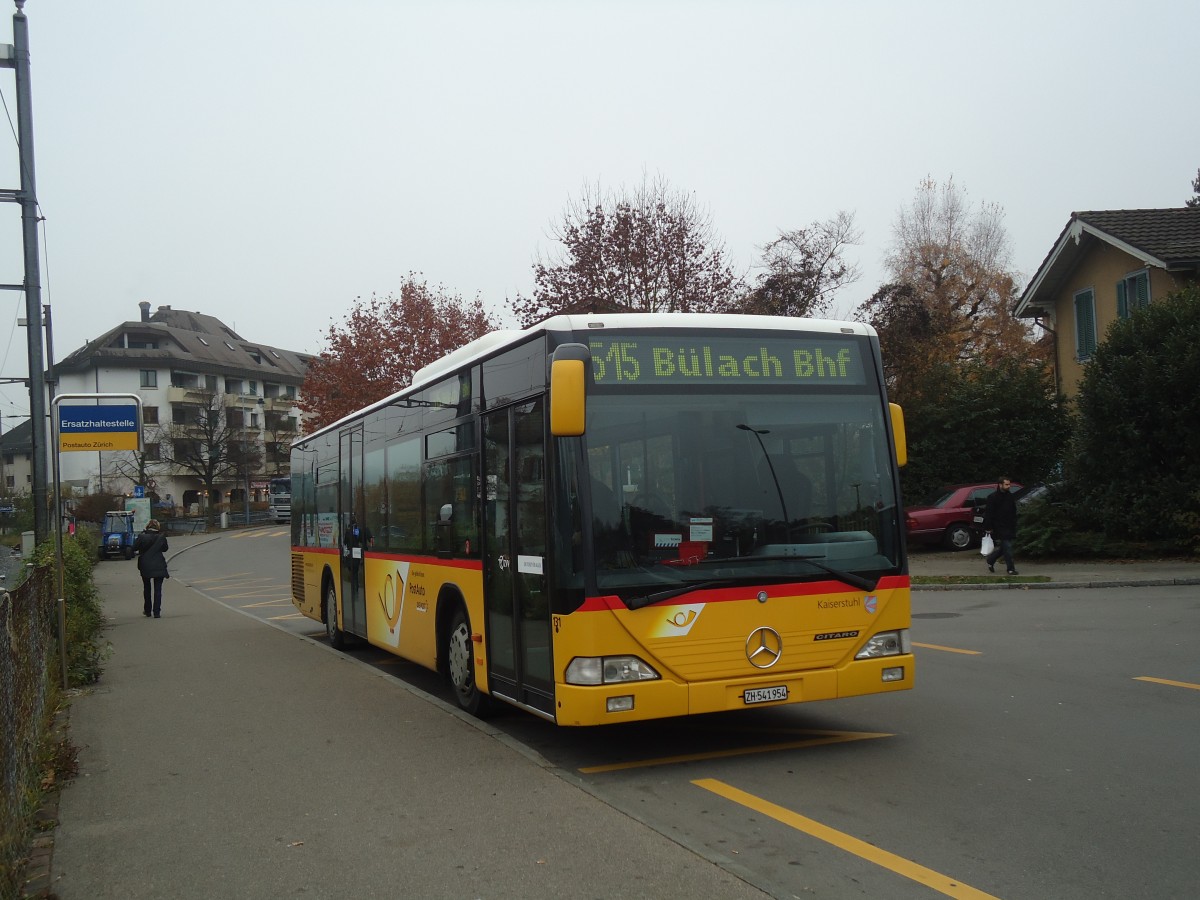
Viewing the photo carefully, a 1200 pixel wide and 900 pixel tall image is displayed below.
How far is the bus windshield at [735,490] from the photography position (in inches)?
279

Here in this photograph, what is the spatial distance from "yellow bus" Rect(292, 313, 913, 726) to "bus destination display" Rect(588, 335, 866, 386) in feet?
0.03

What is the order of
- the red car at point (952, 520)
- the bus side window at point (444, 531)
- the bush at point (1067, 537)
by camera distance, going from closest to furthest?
the bus side window at point (444, 531) → the bush at point (1067, 537) → the red car at point (952, 520)

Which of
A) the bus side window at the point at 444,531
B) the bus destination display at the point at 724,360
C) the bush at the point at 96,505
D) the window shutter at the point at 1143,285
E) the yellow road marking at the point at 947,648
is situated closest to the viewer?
the bus destination display at the point at 724,360

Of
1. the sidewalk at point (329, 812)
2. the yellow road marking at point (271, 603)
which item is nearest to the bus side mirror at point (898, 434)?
the sidewalk at point (329, 812)

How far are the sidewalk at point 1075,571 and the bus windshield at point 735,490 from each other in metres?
11.5

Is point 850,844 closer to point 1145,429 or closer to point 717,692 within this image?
point 717,692

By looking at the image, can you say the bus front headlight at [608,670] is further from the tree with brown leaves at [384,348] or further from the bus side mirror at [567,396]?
the tree with brown leaves at [384,348]

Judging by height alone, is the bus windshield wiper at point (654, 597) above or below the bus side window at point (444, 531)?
below

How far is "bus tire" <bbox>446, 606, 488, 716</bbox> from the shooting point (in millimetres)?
9188

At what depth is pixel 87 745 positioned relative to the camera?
8719mm

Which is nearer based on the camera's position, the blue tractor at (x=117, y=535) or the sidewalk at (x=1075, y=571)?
the sidewalk at (x=1075, y=571)

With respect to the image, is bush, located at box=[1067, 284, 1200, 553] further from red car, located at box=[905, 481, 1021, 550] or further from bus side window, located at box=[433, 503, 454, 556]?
bus side window, located at box=[433, 503, 454, 556]

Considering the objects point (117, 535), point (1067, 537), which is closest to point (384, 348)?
point (117, 535)

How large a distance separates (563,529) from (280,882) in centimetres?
263
